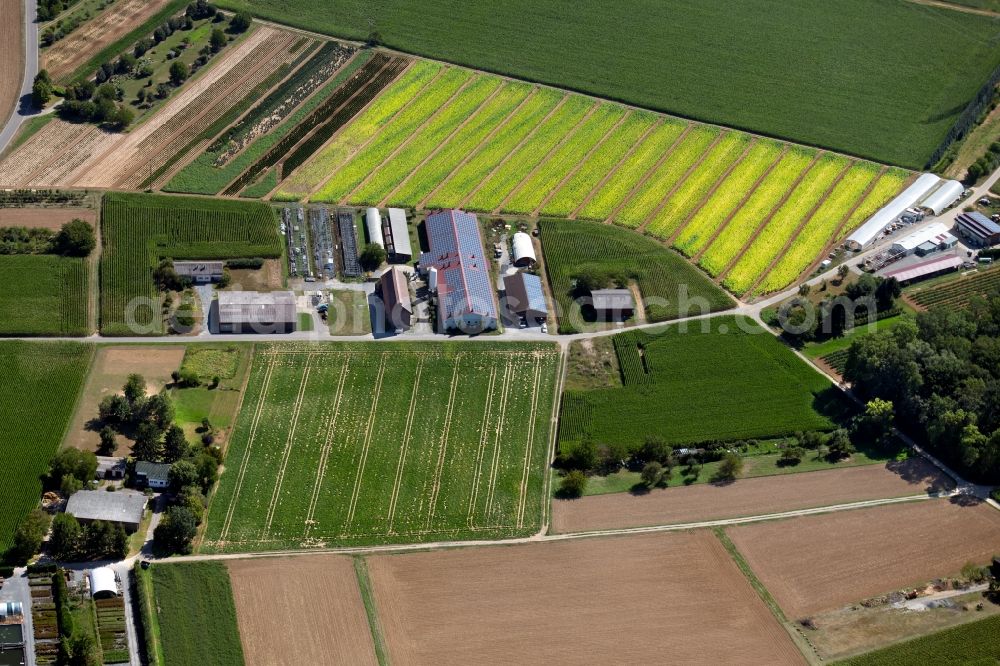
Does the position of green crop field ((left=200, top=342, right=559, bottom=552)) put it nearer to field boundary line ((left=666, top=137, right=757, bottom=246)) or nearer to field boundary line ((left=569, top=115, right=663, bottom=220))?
field boundary line ((left=569, top=115, right=663, bottom=220))

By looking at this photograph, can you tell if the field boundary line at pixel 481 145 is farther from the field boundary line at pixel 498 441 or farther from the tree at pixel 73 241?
the tree at pixel 73 241

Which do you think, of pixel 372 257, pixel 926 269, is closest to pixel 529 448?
pixel 372 257

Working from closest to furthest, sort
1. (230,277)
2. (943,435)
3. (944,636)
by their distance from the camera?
(944,636) → (943,435) → (230,277)

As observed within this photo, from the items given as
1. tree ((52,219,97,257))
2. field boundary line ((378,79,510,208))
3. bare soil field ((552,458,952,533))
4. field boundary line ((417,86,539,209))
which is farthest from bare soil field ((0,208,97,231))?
bare soil field ((552,458,952,533))

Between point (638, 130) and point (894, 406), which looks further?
point (638, 130)

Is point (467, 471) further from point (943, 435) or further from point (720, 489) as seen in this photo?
point (943, 435)

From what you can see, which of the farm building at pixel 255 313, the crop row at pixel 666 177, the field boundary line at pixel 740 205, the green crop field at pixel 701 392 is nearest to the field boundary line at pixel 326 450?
the farm building at pixel 255 313

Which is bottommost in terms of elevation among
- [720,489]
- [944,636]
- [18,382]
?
[944,636]

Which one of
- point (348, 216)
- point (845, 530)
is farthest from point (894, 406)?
point (348, 216)
